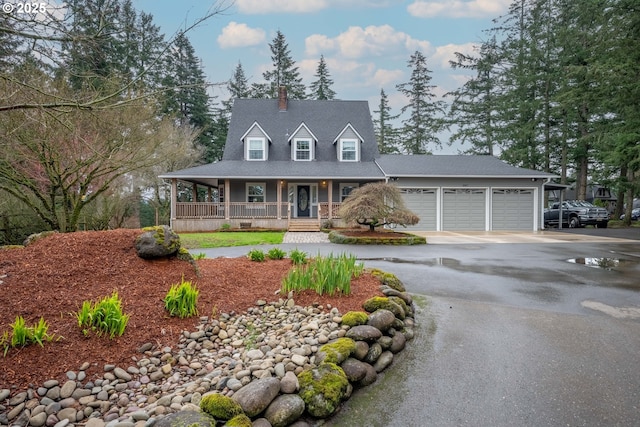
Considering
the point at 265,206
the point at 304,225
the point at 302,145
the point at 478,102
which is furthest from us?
the point at 478,102

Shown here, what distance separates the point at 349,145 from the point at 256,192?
642 centimetres

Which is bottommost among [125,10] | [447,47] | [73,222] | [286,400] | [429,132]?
[286,400]

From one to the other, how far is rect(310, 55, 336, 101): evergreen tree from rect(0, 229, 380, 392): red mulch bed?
33795mm

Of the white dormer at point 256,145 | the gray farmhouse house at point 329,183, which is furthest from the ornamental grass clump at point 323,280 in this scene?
the white dormer at point 256,145

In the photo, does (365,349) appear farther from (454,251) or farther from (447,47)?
(447,47)

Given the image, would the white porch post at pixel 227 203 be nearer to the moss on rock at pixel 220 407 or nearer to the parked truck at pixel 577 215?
the moss on rock at pixel 220 407

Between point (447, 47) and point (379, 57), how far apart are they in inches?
428

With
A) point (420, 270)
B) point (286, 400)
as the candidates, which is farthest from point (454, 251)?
point (286, 400)

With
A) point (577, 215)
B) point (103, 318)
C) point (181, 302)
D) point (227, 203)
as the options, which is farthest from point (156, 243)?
point (577, 215)

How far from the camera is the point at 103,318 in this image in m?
2.94

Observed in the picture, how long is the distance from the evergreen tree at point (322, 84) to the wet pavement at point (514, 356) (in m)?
32.4

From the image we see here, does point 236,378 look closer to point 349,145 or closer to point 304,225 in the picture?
point 304,225

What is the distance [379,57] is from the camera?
907 inches

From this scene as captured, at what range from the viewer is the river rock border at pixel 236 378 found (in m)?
2.21
